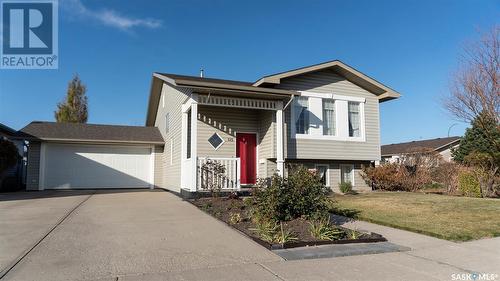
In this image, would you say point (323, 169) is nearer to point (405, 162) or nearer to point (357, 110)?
point (357, 110)

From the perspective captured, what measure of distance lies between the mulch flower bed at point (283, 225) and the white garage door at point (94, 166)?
9.77m

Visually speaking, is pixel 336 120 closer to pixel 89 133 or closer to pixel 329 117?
pixel 329 117

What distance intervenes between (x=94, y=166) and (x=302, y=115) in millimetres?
10837

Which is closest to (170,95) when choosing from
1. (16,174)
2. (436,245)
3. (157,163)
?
(157,163)

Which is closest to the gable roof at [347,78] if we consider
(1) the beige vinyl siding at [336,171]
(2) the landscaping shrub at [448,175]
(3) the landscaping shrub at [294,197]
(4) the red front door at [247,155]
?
(4) the red front door at [247,155]

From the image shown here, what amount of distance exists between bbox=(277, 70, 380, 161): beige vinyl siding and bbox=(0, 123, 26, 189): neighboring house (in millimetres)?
12777

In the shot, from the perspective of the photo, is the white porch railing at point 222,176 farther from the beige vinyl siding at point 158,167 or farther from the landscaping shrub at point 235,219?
the beige vinyl siding at point 158,167

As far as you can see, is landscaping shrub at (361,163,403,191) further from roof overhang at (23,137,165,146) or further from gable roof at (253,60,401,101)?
roof overhang at (23,137,165,146)

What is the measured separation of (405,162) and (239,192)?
29.9ft

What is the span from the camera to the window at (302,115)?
14.8 meters

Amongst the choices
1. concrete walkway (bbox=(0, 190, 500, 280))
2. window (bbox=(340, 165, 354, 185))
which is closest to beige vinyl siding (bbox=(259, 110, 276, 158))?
window (bbox=(340, 165, 354, 185))

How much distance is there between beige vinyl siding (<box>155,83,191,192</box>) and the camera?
14922 mm

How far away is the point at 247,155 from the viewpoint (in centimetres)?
1475

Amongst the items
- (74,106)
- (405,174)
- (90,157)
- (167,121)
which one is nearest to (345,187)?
(405,174)
